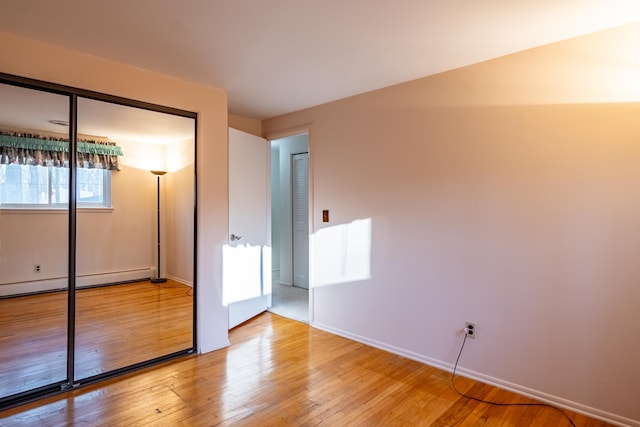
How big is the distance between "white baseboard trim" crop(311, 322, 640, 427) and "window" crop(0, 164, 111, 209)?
8.48 feet

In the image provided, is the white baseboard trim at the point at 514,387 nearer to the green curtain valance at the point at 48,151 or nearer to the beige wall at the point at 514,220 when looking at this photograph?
the beige wall at the point at 514,220

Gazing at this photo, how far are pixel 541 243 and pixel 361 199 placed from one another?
59.5 inches

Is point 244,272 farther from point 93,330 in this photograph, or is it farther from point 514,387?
point 514,387

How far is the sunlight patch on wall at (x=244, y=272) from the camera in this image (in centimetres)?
339

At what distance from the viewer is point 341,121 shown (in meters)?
3.42

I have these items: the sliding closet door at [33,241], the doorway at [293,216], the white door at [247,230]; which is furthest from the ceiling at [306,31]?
the doorway at [293,216]

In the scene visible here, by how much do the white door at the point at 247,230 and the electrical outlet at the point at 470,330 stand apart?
2.13 meters

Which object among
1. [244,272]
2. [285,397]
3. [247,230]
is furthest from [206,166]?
[285,397]

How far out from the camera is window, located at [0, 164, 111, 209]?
223 cm

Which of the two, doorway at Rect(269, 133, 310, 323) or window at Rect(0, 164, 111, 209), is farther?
doorway at Rect(269, 133, 310, 323)

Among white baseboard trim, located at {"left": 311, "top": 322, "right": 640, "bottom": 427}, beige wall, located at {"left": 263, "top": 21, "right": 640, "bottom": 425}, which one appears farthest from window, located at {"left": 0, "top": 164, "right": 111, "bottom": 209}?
white baseboard trim, located at {"left": 311, "top": 322, "right": 640, "bottom": 427}

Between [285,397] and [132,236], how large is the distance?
1.78 metres

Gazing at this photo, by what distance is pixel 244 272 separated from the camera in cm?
371

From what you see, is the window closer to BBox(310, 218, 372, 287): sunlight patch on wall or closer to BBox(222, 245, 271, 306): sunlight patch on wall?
BBox(222, 245, 271, 306): sunlight patch on wall
